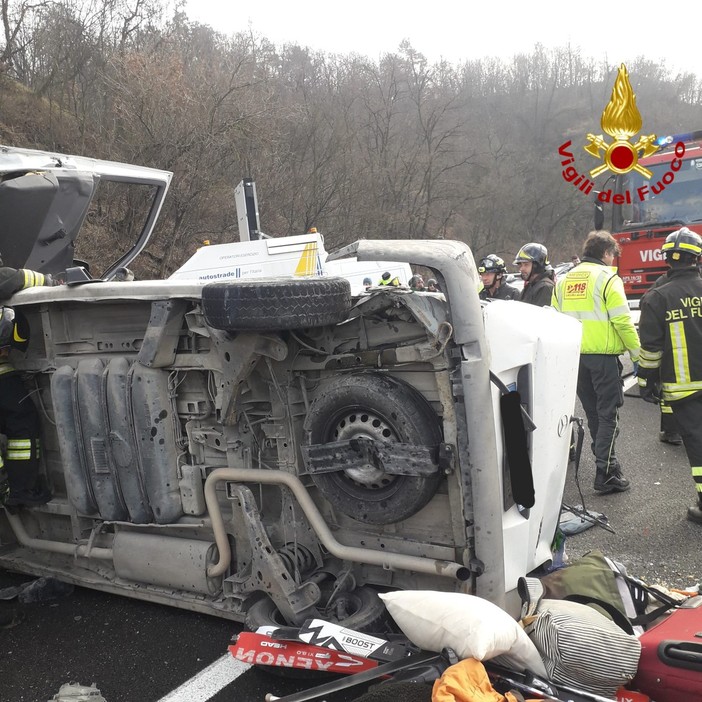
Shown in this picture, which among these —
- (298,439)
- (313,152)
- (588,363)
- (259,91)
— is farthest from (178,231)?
(298,439)

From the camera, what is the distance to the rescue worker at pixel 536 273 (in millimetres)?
5788

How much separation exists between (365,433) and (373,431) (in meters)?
0.04

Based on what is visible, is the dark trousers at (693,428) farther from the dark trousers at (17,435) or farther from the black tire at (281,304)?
the dark trousers at (17,435)

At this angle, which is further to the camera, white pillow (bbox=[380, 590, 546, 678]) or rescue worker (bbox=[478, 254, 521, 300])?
rescue worker (bbox=[478, 254, 521, 300])

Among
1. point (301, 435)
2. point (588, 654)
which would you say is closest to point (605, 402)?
point (301, 435)

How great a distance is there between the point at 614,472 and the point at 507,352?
2651 millimetres

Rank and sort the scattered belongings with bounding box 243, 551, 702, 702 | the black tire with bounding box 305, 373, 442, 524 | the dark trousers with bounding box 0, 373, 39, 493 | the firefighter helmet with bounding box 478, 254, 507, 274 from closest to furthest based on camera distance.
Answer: the scattered belongings with bounding box 243, 551, 702, 702
the black tire with bounding box 305, 373, 442, 524
the dark trousers with bounding box 0, 373, 39, 493
the firefighter helmet with bounding box 478, 254, 507, 274

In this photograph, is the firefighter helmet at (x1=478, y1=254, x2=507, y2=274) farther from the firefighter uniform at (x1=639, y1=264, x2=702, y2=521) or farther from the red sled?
the red sled

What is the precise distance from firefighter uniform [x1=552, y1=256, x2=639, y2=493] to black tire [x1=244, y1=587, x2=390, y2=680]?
2.62m

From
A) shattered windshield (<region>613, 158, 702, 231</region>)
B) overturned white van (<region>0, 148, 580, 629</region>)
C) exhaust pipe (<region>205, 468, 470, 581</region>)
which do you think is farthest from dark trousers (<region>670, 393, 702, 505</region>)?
shattered windshield (<region>613, 158, 702, 231</region>)

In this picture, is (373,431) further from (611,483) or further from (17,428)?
(611,483)

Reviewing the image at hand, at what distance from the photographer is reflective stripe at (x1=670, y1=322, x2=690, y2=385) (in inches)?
161

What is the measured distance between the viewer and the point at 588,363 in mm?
4754

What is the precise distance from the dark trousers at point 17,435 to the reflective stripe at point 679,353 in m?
3.76
